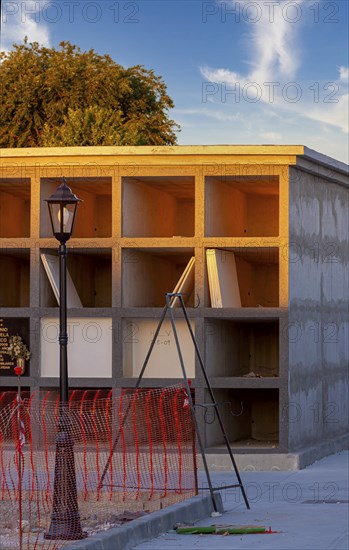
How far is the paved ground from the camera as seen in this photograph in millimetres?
16953

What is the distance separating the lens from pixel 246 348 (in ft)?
103

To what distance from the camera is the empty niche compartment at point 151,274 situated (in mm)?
27969

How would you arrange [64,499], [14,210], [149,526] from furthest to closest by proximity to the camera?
1. [14,210]
2. [149,526]
3. [64,499]

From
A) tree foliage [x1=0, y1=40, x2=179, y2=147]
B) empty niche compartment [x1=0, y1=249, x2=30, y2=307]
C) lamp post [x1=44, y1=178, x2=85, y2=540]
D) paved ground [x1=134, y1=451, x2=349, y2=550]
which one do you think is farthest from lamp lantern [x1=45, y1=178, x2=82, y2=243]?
tree foliage [x1=0, y1=40, x2=179, y2=147]

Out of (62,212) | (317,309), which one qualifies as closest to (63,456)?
(62,212)

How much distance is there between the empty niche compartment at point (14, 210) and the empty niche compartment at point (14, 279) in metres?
0.56

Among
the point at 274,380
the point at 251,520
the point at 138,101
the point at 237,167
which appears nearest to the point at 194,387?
the point at 274,380

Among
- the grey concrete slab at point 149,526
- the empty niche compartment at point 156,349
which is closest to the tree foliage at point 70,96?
the empty niche compartment at point 156,349

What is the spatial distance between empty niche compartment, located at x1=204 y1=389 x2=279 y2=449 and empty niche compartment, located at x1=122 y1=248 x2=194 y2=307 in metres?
2.38

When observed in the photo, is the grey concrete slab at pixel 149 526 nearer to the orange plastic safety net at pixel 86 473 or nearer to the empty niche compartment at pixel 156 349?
the orange plastic safety net at pixel 86 473

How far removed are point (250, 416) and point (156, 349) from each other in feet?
15.0

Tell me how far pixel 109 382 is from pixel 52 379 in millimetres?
1144

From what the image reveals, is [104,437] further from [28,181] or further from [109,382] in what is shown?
[28,181]

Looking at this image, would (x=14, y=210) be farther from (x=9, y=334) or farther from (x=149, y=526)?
(x=149, y=526)
